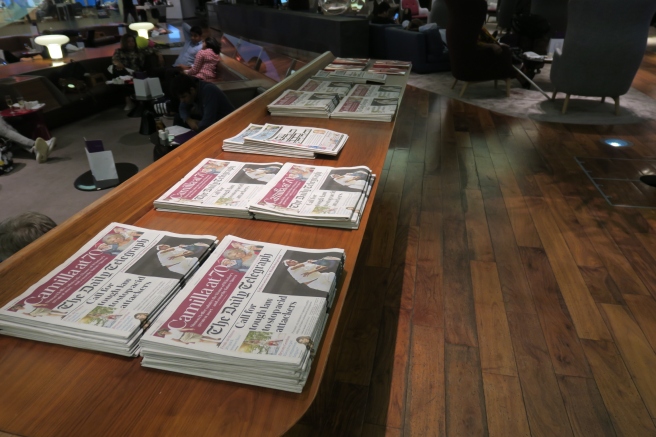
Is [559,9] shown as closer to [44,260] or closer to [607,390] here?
[607,390]

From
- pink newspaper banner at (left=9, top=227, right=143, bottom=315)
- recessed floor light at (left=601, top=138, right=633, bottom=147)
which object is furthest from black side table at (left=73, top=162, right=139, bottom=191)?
recessed floor light at (left=601, top=138, right=633, bottom=147)

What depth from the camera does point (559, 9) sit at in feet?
29.6

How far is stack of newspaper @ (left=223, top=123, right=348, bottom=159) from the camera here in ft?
5.63

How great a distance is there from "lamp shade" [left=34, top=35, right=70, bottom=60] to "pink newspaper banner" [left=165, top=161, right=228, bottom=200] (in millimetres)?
3280

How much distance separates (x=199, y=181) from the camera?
1481 millimetres

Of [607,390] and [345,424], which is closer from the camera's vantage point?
[345,424]

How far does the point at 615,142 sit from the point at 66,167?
490 centimetres

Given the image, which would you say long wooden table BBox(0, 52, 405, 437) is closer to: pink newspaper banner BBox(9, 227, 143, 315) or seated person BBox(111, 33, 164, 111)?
pink newspaper banner BBox(9, 227, 143, 315)

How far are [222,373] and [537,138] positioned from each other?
14.0ft

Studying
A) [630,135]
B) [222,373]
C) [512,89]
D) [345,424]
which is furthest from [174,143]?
[512,89]

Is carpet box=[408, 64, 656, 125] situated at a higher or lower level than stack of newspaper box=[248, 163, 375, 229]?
lower

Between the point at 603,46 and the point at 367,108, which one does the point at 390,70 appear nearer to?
the point at 367,108

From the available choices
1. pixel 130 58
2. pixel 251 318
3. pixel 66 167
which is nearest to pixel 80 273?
pixel 251 318

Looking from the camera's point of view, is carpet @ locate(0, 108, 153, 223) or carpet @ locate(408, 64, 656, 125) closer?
carpet @ locate(0, 108, 153, 223)
